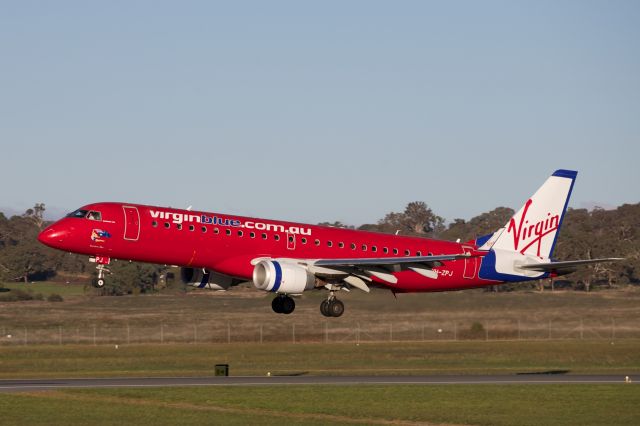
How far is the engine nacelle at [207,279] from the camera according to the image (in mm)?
56906

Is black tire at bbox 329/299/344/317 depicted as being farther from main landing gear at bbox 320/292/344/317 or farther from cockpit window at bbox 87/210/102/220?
cockpit window at bbox 87/210/102/220

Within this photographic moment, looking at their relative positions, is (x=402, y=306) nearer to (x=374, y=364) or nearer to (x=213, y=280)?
(x=374, y=364)

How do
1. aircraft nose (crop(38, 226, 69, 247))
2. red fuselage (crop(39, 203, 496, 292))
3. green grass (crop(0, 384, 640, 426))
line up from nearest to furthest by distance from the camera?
green grass (crop(0, 384, 640, 426)) → aircraft nose (crop(38, 226, 69, 247)) → red fuselage (crop(39, 203, 496, 292))

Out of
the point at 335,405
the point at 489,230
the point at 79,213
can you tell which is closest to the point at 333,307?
the point at 335,405

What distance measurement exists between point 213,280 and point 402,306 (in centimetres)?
1305

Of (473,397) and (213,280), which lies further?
(213,280)

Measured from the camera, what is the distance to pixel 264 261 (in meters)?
53.6

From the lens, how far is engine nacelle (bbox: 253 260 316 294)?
53031mm

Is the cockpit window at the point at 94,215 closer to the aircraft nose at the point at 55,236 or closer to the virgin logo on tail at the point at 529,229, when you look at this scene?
the aircraft nose at the point at 55,236

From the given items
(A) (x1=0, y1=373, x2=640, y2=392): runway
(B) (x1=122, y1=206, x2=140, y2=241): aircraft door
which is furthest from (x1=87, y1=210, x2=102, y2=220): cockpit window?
(A) (x1=0, y1=373, x2=640, y2=392): runway

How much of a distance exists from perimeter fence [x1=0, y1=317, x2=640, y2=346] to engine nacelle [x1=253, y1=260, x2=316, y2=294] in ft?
103

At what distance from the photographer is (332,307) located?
5700 cm

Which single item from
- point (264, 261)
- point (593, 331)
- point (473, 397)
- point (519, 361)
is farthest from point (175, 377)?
point (593, 331)

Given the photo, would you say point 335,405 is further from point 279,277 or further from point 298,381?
point 298,381
